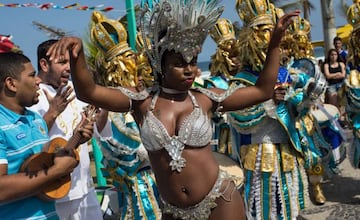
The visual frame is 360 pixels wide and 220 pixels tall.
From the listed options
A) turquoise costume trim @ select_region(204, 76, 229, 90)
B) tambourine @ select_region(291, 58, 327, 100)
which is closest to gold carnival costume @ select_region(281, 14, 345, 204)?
tambourine @ select_region(291, 58, 327, 100)

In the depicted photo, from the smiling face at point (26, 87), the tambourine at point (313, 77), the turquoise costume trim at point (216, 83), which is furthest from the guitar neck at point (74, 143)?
the turquoise costume trim at point (216, 83)

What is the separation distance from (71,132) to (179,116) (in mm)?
939

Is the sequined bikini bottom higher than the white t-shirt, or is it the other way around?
the white t-shirt

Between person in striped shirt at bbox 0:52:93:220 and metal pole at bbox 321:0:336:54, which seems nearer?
person in striped shirt at bbox 0:52:93:220

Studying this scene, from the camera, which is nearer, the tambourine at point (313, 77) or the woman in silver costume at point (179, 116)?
the woman in silver costume at point (179, 116)

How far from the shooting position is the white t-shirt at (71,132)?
3006 mm

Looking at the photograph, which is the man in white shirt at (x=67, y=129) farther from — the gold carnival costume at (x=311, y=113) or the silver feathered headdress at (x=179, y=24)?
the gold carnival costume at (x=311, y=113)

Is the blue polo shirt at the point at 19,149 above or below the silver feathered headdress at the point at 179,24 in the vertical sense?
below

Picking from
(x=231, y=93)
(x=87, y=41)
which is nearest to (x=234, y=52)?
(x=87, y=41)

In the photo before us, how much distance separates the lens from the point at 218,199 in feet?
7.98

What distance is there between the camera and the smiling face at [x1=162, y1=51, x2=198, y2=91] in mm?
2391

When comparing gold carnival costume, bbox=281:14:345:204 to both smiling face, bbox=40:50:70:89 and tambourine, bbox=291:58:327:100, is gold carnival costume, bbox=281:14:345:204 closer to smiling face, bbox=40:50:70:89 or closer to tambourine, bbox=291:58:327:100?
tambourine, bbox=291:58:327:100

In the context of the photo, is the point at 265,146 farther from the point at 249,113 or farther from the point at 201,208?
the point at 201,208

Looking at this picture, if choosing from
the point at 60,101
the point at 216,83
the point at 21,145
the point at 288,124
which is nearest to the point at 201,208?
the point at 21,145
